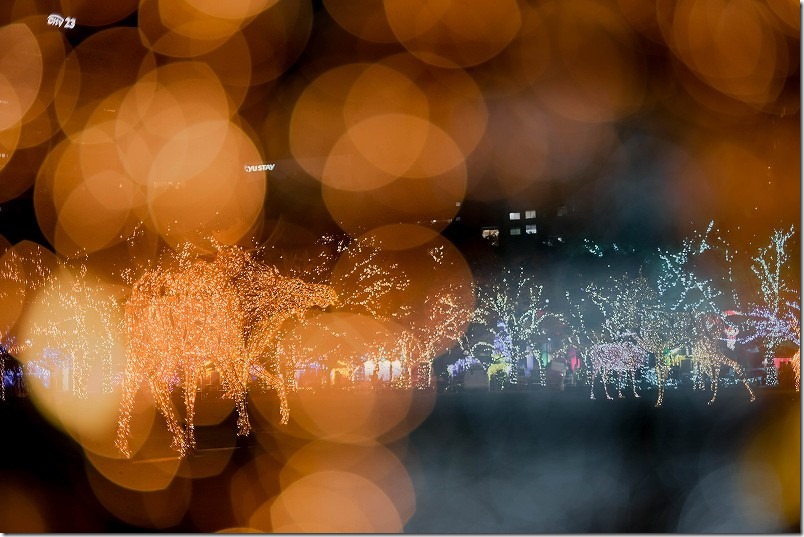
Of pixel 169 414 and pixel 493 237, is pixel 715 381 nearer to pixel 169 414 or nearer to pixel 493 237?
pixel 169 414

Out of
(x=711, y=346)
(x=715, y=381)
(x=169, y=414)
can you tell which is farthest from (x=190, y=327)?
(x=711, y=346)

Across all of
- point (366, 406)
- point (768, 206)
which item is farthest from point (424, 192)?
point (366, 406)

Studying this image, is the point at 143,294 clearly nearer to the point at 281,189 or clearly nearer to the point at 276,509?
the point at 276,509

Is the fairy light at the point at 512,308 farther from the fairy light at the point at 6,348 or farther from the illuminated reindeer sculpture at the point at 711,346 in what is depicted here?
the fairy light at the point at 6,348

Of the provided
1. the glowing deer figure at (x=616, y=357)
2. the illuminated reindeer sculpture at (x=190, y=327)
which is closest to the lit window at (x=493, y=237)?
the glowing deer figure at (x=616, y=357)

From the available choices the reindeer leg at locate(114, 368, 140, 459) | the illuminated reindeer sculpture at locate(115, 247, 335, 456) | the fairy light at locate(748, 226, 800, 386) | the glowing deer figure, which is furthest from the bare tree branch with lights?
the reindeer leg at locate(114, 368, 140, 459)

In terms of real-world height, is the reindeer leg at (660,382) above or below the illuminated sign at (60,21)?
below

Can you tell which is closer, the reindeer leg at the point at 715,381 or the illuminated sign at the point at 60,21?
the reindeer leg at the point at 715,381
